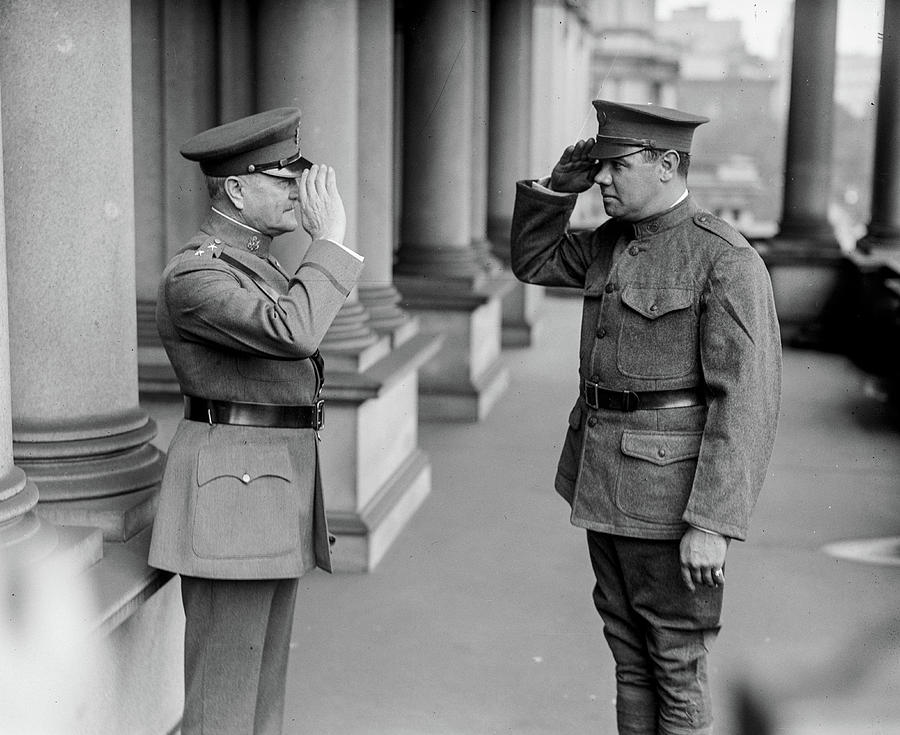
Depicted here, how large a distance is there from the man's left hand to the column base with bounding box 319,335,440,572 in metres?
2.96

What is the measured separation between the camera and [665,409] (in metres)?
3.82

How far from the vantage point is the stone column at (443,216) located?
10.8 metres

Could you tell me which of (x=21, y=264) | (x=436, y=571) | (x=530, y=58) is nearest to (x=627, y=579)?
(x=21, y=264)

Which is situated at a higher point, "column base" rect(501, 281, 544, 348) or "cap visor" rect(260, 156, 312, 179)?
"cap visor" rect(260, 156, 312, 179)

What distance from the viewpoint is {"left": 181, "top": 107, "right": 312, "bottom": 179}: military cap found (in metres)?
3.71

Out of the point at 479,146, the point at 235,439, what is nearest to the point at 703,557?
the point at 235,439

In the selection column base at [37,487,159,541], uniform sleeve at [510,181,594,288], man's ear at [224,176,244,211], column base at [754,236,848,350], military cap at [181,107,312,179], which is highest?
military cap at [181,107,312,179]

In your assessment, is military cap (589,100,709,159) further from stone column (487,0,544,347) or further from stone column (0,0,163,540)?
stone column (487,0,544,347)

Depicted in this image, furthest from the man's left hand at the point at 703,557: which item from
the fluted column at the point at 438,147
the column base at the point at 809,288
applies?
the column base at the point at 809,288

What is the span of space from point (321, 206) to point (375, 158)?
4.62 metres

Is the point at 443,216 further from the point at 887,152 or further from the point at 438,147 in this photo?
the point at 887,152

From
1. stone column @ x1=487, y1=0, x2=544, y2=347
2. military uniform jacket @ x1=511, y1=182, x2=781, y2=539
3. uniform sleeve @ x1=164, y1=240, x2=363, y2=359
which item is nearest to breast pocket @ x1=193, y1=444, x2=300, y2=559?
uniform sleeve @ x1=164, y1=240, x2=363, y2=359

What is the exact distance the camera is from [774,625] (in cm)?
602

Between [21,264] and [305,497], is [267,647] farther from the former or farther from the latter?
[21,264]
